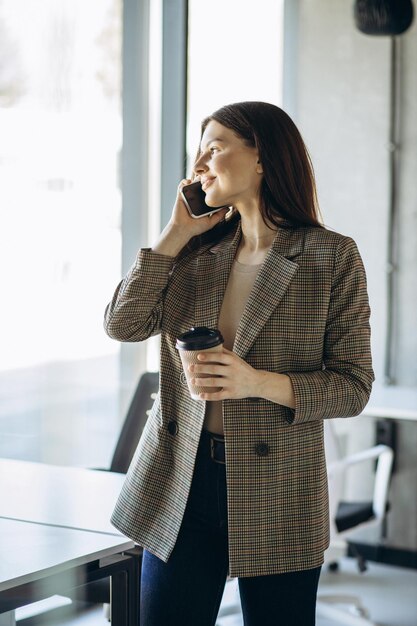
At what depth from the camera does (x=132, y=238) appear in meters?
4.08

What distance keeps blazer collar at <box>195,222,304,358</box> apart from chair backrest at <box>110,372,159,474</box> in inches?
41.2

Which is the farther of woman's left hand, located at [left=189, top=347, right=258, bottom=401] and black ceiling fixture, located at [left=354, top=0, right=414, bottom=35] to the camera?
black ceiling fixture, located at [left=354, top=0, right=414, bottom=35]

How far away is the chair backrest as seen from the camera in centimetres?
263

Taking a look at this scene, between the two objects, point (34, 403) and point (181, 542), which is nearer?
point (181, 542)

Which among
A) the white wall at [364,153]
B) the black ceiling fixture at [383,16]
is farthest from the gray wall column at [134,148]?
the black ceiling fixture at [383,16]

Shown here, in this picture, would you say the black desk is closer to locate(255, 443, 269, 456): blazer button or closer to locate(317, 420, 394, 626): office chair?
locate(255, 443, 269, 456): blazer button

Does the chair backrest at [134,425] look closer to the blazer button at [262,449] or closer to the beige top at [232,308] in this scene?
the beige top at [232,308]

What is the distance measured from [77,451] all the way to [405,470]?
1.50 m

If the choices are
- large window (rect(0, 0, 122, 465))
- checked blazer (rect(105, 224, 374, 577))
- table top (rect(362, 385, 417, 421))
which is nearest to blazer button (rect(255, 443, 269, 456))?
checked blazer (rect(105, 224, 374, 577))

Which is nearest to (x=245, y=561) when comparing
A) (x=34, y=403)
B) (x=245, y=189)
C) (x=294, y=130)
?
(x=245, y=189)

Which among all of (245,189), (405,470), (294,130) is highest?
(294,130)

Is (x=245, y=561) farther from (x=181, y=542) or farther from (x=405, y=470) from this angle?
(x=405, y=470)

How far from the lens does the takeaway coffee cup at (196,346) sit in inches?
53.9

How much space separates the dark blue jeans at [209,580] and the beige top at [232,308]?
29 millimetres
